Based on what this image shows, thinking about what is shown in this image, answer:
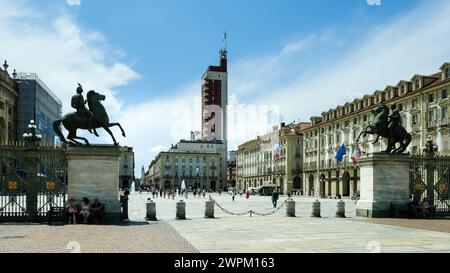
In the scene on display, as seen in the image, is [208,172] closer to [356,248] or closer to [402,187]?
[402,187]

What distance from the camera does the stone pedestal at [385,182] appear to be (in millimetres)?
26422

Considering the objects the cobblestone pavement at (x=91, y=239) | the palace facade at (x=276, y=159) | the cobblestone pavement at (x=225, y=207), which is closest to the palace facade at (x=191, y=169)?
the palace facade at (x=276, y=159)

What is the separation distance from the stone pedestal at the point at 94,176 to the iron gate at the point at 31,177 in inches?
23.4

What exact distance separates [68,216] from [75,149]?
303cm

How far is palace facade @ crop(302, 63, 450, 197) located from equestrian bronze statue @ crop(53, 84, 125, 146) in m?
49.9

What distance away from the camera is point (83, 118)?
22906 mm

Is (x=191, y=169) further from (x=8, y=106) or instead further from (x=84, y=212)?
(x=84, y=212)

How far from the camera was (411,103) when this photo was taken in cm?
6925

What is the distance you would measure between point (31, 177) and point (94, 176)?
3.05 metres

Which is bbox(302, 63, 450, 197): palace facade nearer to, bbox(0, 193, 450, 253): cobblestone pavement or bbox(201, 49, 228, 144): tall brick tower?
bbox(0, 193, 450, 253): cobblestone pavement

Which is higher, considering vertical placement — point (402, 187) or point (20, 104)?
point (20, 104)

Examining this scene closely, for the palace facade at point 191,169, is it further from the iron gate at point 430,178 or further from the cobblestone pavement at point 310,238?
the cobblestone pavement at point 310,238
